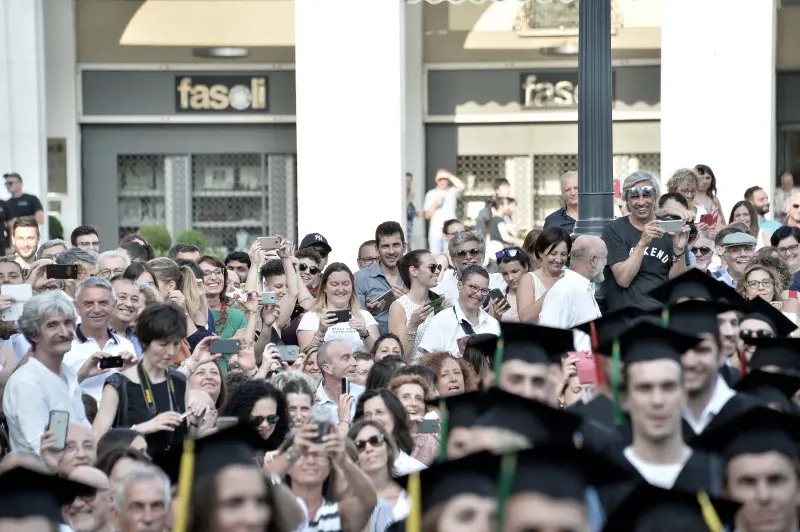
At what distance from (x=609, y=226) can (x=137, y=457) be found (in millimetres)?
4979

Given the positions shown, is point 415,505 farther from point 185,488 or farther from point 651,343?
point 651,343

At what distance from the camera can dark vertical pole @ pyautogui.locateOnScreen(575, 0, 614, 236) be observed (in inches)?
489

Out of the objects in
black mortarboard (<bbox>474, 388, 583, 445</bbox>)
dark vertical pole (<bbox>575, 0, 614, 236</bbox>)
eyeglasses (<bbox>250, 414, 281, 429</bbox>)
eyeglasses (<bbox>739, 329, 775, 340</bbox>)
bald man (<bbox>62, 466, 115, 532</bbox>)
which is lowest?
bald man (<bbox>62, 466, 115, 532</bbox>)

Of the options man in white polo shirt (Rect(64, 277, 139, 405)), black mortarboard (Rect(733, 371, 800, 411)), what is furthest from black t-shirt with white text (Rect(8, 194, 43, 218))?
black mortarboard (Rect(733, 371, 800, 411))

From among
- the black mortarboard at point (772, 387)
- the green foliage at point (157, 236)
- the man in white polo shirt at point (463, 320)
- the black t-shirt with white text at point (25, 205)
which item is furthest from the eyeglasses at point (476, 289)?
the green foliage at point (157, 236)

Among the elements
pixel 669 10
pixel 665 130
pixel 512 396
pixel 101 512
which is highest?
pixel 669 10

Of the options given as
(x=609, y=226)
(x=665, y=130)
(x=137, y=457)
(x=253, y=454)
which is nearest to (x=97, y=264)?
(x=609, y=226)

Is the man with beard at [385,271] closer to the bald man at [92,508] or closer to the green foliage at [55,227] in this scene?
the bald man at [92,508]

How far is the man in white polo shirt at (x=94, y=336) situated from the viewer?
33.3 feet

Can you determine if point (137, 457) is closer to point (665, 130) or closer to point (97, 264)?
point (97, 264)

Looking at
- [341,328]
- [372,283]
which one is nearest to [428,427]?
[341,328]

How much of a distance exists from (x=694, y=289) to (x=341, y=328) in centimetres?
315

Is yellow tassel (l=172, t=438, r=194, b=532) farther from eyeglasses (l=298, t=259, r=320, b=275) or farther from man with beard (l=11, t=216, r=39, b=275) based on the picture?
man with beard (l=11, t=216, r=39, b=275)

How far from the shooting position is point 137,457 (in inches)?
313
